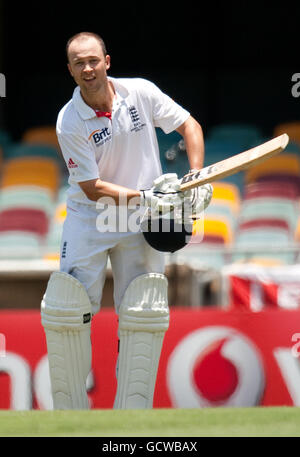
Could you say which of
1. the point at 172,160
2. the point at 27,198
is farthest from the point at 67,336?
the point at 27,198

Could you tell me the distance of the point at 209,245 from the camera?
8.25 meters

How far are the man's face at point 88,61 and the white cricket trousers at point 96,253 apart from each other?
524 mm

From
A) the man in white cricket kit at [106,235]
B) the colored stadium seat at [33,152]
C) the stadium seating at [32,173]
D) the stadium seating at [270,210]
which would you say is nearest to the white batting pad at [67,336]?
the man in white cricket kit at [106,235]

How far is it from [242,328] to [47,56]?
238 inches

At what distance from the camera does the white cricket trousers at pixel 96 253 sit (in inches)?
163

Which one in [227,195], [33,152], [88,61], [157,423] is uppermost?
[33,152]

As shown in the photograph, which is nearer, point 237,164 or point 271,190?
point 237,164

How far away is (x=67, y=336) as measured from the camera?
4.09 m

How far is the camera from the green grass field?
10.4 feet

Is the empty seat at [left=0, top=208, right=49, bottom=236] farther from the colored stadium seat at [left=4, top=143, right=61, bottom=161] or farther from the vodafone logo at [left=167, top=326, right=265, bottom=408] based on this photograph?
the vodafone logo at [left=167, top=326, right=265, bottom=408]

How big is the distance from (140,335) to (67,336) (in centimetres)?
30

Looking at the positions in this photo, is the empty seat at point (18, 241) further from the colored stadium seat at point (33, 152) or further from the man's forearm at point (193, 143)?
the man's forearm at point (193, 143)

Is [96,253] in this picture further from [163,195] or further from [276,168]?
[276,168]

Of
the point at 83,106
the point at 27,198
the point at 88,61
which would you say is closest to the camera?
the point at 88,61
